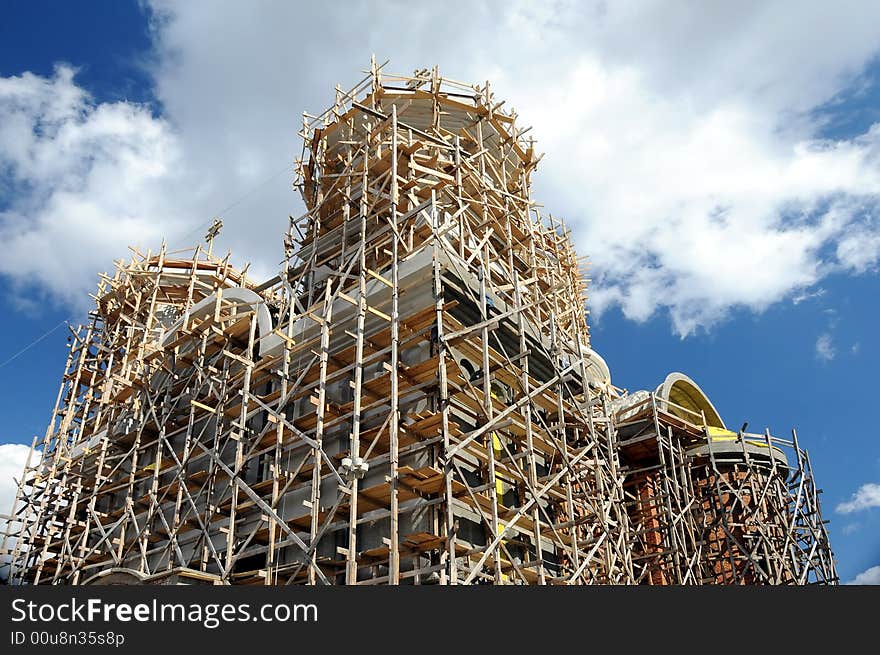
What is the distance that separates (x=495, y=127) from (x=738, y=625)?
60.4 feet

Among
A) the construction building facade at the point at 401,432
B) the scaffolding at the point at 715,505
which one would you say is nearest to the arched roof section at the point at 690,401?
the construction building facade at the point at 401,432

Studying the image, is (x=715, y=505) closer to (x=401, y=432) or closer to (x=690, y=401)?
(x=690, y=401)

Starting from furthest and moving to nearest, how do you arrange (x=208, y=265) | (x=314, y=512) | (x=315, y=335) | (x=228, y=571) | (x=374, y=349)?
(x=208, y=265) < (x=315, y=335) < (x=374, y=349) < (x=228, y=571) < (x=314, y=512)

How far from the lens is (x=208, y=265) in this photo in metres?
33.8

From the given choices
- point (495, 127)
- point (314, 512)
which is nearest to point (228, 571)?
point (314, 512)

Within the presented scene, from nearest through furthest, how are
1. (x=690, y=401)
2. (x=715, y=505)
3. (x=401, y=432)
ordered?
(x=401, y=432) < (x=715, y=505) < (x=690, y=401)

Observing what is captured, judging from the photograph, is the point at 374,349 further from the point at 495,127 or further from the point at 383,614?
the point at 495,127

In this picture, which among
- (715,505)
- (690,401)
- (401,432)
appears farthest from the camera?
(690,401)

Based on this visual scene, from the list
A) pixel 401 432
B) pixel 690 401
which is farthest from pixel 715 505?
pixel 401 432

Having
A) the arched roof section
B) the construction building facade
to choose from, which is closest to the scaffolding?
the construction building facade

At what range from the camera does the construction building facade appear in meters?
14.6

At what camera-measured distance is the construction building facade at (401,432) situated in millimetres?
14617

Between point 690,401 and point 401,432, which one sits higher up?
point 690,401

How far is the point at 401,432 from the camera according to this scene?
14625mm
